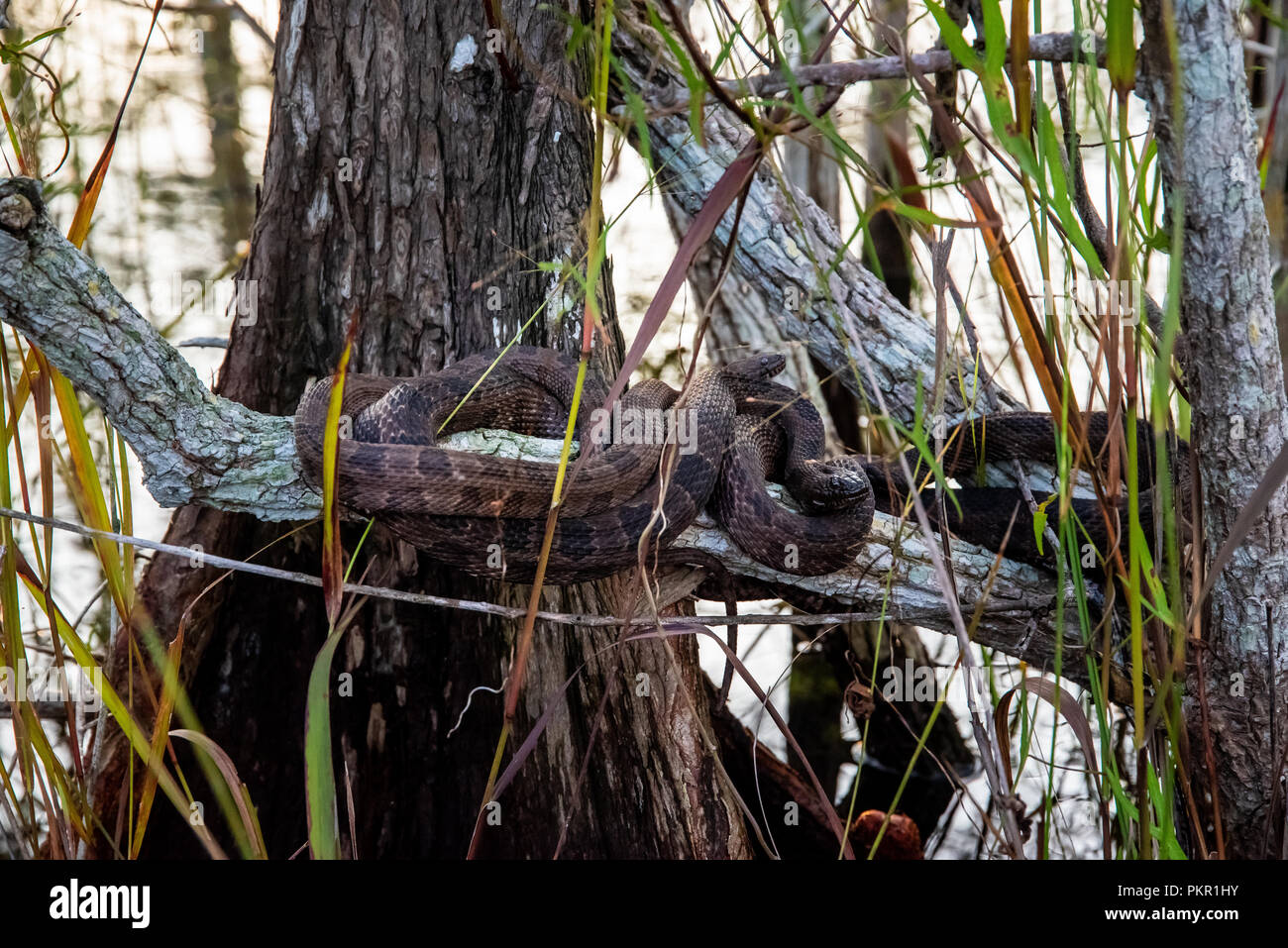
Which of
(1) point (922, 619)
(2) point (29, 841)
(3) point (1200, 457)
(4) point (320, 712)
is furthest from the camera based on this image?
(1) point (922, 619)

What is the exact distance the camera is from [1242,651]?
2.42 meters

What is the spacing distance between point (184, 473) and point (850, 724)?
13.3 feet

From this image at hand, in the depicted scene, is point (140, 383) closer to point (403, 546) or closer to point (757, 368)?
point (403, 546)

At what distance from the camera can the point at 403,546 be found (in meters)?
3.43

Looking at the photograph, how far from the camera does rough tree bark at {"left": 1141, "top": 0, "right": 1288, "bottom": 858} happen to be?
1.66 meters

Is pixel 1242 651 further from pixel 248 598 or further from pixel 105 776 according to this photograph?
pixel 105 776

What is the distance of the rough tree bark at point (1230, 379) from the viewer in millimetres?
1660

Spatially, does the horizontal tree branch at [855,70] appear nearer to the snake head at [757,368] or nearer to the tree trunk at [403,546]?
the tree trunk at [403,546]

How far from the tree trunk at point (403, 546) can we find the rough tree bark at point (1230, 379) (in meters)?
1.55

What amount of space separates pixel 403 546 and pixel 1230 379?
8.57 feet

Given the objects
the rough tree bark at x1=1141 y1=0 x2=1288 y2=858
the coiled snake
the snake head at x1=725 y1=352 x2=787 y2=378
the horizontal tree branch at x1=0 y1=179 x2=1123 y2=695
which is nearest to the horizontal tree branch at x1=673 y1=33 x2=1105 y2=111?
the rough tree bark at x1=1141 y1=0 x2=1288 y2=858

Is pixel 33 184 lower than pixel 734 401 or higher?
higher

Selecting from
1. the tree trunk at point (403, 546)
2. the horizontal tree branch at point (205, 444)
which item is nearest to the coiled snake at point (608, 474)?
the horizontal tree branch at point (205, 444)

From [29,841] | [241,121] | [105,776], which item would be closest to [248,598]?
[105,776]
